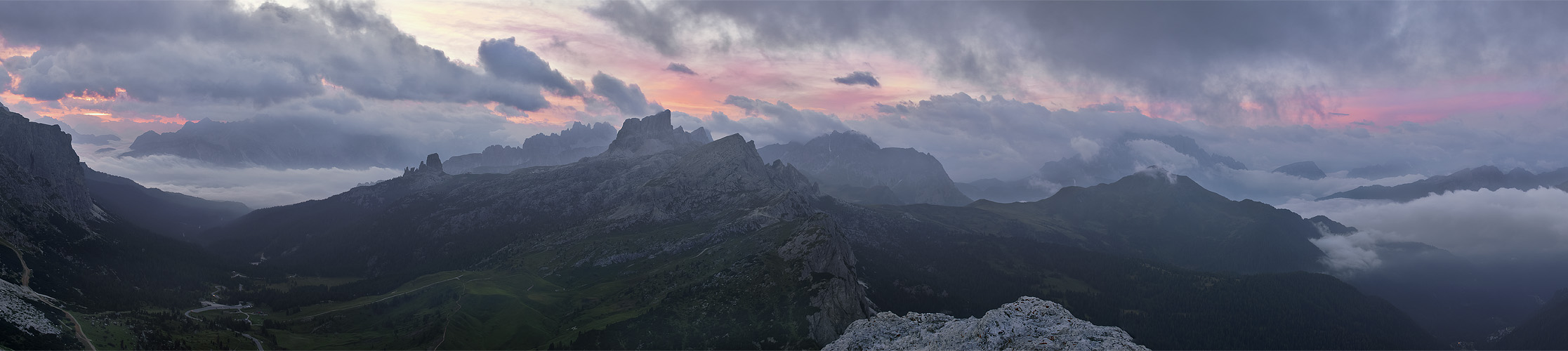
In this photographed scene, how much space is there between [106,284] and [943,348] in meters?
272

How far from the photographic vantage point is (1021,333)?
143ft

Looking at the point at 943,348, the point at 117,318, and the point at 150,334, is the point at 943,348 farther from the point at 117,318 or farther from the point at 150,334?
the point at 117,318

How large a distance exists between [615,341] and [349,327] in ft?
278

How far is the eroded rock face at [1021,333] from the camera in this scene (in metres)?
40.2

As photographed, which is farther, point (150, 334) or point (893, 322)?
point (150, 334)

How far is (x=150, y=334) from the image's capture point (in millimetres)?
136875

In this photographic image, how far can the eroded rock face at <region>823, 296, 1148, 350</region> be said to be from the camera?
40250 millimetres

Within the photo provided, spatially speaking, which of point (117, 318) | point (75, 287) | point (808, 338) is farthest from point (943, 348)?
point (75, 287)

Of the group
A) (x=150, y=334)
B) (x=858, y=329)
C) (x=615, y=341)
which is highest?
(x=858, y=329)

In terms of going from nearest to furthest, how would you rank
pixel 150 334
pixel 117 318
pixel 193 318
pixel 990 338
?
pixel 990 338 < pixel 150 334 < pixel 117 318 < pixel 193 318

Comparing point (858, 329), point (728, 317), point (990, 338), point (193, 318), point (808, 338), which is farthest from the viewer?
point (728, 317)

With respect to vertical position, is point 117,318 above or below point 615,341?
above

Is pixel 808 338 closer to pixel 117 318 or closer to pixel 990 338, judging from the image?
pixel 990 338

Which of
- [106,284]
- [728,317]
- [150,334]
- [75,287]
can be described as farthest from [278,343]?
[728,317]
